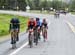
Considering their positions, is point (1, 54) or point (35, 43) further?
point (35, 43)

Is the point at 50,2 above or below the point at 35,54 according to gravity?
below

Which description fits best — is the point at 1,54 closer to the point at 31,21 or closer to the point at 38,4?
the point at 31,21

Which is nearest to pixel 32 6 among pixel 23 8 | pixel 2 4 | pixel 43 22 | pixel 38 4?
pixel 38 4

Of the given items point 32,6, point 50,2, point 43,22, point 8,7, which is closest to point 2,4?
point 8,7

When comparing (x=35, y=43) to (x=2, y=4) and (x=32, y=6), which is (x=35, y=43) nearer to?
(x=2, y=4)

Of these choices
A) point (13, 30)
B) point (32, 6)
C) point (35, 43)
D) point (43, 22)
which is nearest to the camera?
point (13, 30)

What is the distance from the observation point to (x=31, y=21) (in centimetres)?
2033

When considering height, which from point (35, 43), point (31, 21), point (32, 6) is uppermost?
point (31, 21)

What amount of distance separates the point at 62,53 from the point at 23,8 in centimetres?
13399

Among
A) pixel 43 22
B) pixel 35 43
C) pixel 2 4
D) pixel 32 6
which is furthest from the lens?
pixel 32 6

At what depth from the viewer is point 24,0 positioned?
14600cm

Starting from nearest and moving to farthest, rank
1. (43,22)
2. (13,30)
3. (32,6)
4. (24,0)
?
(13,30) → (43,22) → (24,0) → (32,6)

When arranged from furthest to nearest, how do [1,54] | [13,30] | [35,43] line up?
[35,43]
[13,30]
[1,54]

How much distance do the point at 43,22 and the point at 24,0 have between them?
122011 mm
